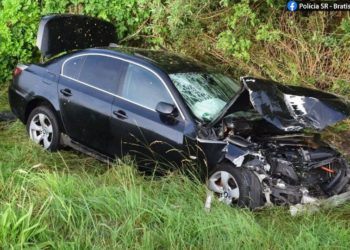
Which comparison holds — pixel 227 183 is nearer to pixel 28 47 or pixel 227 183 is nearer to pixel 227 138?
pixel 227 138

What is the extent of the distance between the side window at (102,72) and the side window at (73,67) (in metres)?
0.07

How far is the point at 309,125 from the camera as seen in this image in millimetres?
4777

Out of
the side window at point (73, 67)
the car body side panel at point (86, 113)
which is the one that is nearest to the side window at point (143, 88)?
the car body side panel at point (86, 113)

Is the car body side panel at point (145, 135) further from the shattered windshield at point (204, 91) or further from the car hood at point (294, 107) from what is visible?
the car hood at point (294, 107)

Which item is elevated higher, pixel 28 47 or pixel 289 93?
pixel 289 93

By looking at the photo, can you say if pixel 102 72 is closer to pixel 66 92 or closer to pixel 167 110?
pixel 66 92

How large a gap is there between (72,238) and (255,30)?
544 centimetres

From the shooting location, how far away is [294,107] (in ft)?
16.1

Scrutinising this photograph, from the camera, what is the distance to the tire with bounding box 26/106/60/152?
6.43m

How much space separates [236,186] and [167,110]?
3.41ft

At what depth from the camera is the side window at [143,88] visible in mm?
5609

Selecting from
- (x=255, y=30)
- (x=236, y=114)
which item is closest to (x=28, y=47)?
(x=255, y=30)

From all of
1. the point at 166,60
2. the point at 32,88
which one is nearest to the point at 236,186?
the point at 166,60

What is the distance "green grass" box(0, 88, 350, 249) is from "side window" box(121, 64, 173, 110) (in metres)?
0.89
